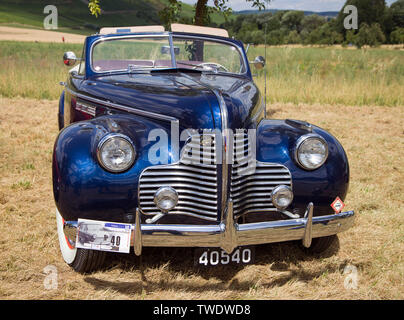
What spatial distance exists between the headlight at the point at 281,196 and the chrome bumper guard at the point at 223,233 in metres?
0.14

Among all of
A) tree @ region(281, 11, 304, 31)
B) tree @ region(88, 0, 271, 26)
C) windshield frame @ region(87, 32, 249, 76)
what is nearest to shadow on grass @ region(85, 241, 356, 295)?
windshield frame @ region(87, 32, 249, 76)

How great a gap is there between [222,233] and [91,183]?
0.78 m

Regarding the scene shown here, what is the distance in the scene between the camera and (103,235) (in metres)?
2.29

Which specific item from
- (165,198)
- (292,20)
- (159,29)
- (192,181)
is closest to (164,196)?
(165,198)

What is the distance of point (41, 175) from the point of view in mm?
4648

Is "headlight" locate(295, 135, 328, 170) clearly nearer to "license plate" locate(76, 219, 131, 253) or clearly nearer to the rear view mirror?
"license plate" locate(76, 219, 131, 253)

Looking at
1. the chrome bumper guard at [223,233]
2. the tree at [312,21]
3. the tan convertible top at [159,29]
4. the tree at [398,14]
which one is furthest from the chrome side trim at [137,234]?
the tree at [312,21]

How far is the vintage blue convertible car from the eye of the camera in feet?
7.65

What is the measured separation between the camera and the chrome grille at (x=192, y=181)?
240 centimetres

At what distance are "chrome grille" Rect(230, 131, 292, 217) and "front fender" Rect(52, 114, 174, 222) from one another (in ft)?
1.86

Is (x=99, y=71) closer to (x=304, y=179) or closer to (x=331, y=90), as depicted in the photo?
(x=304, y=179)

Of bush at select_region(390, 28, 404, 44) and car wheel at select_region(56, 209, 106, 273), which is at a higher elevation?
bush at select_region(390, 28, 404, 44)

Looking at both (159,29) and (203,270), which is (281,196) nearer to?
(203,270)
